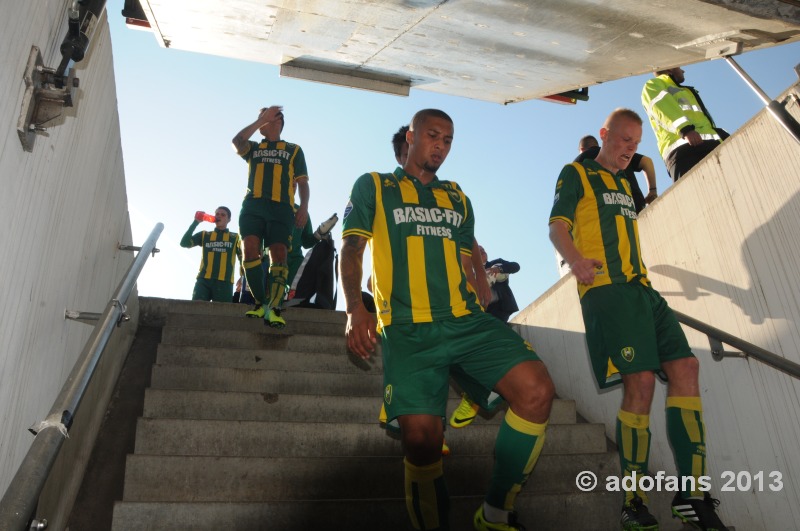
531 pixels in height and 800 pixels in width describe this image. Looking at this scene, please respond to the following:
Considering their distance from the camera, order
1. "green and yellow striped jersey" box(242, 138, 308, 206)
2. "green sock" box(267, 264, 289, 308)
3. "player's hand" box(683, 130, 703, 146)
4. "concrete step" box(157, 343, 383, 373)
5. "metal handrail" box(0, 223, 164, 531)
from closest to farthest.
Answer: "metal handrail" box(0, 223, 164, 531), "concrete step" box(157, 343, 383, 373), "player's hand" box(683, 130, 703, 146), "green sock" box(267, 264, 289, 308), "green and yellow striped jersey" box(242, 138, 308, 206)

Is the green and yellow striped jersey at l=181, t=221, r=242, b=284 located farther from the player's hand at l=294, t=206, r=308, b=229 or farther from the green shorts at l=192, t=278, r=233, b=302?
the player's hand at l=294, t=206, r=308, b=229

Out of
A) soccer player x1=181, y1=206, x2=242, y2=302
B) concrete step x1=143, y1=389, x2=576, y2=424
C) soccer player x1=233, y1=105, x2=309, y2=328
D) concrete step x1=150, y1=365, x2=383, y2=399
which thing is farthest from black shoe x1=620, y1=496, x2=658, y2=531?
soccer player x1=181, y1=206, x2=242, y2=302

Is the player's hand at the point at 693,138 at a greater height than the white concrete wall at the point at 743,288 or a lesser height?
greater

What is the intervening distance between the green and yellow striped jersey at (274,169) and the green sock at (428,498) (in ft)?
12.4

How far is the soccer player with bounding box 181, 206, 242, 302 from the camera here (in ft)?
30.5

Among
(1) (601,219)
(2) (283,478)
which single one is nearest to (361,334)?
(2) (283,478)

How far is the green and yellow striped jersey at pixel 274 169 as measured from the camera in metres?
5.89

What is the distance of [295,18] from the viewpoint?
12.2ft

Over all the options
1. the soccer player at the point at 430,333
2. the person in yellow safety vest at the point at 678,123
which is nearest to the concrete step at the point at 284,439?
the soccer player at the point at 430,333

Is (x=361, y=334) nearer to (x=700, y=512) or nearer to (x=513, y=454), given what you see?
(x=513, y=454)

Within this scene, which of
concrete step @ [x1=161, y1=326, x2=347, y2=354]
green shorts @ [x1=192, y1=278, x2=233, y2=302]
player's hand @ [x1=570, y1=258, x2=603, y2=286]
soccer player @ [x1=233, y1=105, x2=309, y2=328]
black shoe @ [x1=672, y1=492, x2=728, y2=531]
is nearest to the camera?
black shoe @ [x1=672, y1=492, x2=728, y2=531]

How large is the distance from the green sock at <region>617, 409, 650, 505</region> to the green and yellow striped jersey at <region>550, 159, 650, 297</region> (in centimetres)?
67

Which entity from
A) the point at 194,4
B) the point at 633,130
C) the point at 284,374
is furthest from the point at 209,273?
the point at 633,130

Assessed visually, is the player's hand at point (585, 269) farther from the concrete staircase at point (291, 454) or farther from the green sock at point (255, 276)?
the green sock at point (255, 276)
